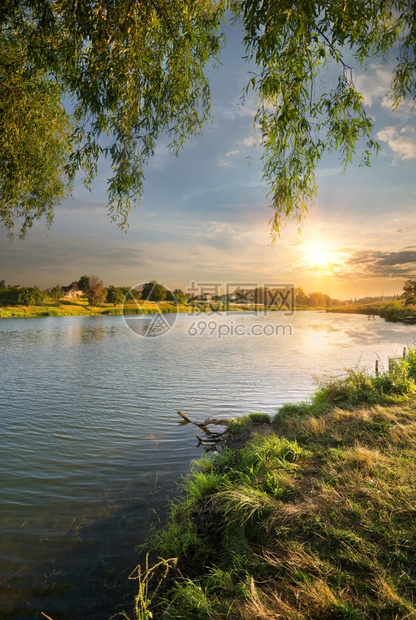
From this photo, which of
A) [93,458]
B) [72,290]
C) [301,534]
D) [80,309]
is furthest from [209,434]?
[72,290]

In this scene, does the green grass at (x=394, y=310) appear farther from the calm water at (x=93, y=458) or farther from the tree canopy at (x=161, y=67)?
the tree canopy at (x=161, y=67)

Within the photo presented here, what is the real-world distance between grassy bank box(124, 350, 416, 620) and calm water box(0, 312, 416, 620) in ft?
2.51

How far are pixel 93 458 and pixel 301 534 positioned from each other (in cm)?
609

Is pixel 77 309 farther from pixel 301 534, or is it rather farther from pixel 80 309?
pixel 301 534

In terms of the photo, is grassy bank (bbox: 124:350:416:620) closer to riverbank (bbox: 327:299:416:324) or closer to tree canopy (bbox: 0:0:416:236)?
tree canopy (bbox: 0:0:416:236)

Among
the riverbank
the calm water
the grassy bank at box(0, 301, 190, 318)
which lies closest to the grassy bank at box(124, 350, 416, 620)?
the calm water

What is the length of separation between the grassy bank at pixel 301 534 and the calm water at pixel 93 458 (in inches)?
30.1

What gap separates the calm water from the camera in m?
4.28

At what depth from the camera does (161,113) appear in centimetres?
576

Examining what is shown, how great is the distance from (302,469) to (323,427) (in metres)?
2.04

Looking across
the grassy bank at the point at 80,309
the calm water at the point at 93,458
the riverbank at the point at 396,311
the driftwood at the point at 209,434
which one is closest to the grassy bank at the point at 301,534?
the calm water at the point at 93,458

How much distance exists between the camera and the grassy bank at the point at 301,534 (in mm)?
2699

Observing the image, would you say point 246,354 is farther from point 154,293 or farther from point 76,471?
point 154,293

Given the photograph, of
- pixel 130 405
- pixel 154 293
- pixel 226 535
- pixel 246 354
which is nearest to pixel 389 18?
pixel 226 535
